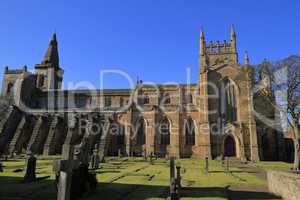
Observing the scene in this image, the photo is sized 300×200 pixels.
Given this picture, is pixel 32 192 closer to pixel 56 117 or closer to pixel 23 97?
pixel 56 117

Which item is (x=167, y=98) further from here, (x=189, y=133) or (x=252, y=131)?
(x=252, y=131)

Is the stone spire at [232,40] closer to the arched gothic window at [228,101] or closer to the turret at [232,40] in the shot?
the turret at [232,40]

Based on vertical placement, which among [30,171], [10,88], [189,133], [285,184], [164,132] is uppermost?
[10,88]

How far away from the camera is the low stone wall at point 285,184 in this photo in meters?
10.3

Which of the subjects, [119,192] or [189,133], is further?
[189,133]

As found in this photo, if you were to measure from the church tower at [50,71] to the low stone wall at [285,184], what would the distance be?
55.1 metres

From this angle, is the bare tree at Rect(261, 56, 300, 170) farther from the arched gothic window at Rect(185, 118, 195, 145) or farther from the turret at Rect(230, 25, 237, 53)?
the turret at Rect(230, 25, 237, 53)

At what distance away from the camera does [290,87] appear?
24.6m

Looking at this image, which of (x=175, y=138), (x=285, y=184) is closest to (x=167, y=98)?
(x=175, y=138)

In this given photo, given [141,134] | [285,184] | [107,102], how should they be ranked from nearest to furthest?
[285,184] → [141,134] → [107,102]

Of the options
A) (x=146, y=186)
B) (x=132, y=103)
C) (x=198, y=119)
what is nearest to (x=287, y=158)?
(x=198, y=119)

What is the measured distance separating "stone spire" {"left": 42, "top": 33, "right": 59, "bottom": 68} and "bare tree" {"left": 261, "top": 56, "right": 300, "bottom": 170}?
52533mm

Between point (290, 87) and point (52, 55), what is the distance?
55.6 metres

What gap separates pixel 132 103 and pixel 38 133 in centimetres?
1627
